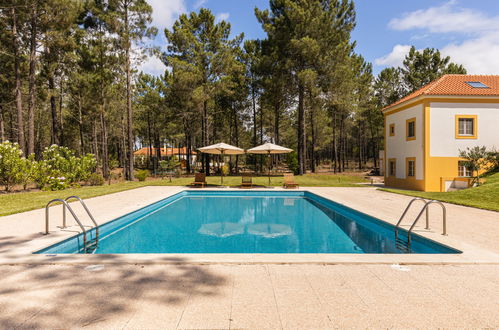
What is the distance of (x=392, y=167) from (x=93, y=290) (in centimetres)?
2075

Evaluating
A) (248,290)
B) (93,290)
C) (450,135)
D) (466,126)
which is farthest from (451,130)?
(93,290)

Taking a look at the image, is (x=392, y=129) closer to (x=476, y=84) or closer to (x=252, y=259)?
(x=476, y=84)

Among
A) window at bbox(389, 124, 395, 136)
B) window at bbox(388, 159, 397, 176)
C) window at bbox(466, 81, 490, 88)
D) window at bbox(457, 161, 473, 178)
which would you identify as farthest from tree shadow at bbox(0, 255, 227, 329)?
window at bbox(466, 81, 490, 88)

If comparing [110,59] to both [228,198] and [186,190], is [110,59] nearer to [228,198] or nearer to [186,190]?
[186,190]

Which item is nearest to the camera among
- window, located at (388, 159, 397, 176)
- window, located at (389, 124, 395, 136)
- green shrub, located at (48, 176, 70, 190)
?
green shrub, located at (48, 176, 70, 190)

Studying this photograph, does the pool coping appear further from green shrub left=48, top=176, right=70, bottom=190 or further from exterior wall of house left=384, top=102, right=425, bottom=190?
exterior wall of house left=384, top=102, right=425, bottom=190

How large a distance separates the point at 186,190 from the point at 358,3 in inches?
911

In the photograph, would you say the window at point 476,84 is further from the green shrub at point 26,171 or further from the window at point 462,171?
the green shrub at point 26,171

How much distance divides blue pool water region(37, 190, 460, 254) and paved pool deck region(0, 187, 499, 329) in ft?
3.98

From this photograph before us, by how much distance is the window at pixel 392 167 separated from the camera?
63.3ft

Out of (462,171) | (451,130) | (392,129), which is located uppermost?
(392,129)

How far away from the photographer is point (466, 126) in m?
16.1

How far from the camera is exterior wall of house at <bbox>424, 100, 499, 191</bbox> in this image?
1586 centimetres

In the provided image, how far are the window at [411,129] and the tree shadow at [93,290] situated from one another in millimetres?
17625
